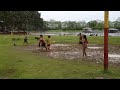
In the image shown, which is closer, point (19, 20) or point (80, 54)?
point (80, 54)

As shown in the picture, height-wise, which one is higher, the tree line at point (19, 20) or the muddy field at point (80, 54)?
the tree line at point (19, 20)

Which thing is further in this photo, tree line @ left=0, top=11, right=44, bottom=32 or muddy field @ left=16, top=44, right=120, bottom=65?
tree line @ left=0, top=11, right=44, bottom=32

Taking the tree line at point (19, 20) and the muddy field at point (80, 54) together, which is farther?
the tree line at point (19, 20)

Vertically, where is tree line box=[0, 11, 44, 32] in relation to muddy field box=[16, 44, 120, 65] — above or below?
above

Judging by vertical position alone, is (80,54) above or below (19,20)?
below
